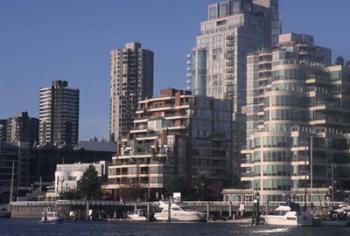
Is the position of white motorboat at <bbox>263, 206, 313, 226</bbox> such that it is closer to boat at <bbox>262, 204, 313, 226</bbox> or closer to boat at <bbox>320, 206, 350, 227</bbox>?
boat at <bbox>262, 204, 313, 226</bbox>

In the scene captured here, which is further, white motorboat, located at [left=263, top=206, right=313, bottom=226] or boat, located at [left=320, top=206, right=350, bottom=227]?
boat, located at [left=320, top=206, right=350, bottom=227]

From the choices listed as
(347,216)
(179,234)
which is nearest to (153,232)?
(179,234)

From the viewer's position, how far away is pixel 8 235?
140625 millimetres

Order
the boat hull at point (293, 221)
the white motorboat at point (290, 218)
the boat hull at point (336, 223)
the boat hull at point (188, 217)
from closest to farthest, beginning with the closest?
the boat hull at point (293, 221) → the white motorboat at point (290, 218) → the boat hull at point (336, 223) → the boat hull at point (188, 217)

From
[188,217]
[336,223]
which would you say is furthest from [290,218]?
[188,217]

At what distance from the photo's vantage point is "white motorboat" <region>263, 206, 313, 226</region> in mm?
168750

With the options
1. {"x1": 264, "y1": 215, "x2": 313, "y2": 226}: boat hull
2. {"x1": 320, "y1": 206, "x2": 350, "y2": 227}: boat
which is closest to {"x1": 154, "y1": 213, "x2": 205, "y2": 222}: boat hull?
{"x1": 264, "y1": 215, "x2": 313, "y2": 226}: boat hull

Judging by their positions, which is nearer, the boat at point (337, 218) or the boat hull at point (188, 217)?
the boat at point (337, 218)

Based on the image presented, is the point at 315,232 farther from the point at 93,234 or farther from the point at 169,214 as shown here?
the point at 169,214

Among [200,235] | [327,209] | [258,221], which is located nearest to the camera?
[200,235]

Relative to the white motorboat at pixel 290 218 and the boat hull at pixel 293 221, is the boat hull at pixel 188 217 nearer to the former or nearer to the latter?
the white motorboat at pixel 290 218

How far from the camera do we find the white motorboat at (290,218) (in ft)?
554

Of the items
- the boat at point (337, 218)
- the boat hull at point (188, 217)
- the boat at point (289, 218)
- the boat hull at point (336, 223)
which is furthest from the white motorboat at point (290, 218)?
the boat hull at point (188, 217)

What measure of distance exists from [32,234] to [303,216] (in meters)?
53.6
